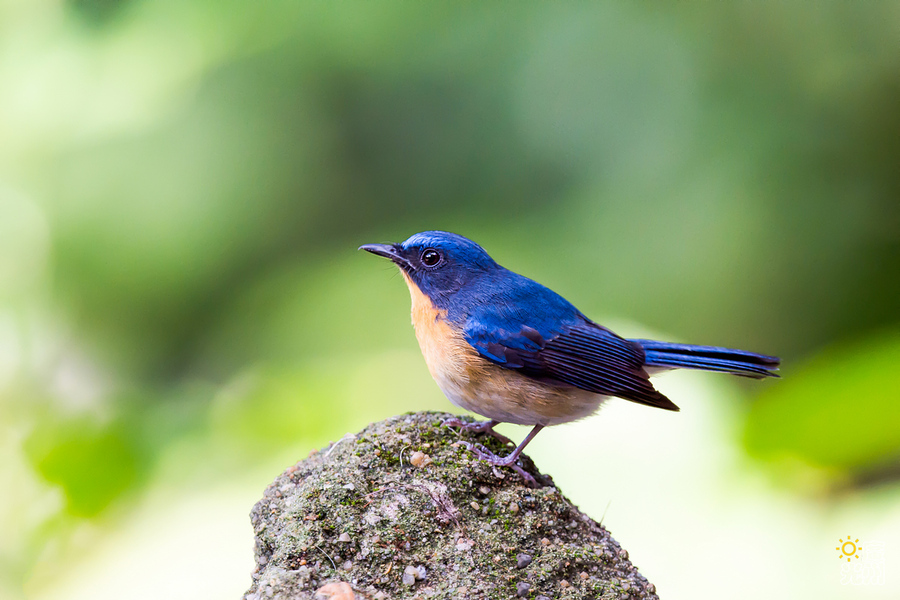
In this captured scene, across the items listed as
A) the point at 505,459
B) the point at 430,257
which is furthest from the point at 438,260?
the point at 505,459

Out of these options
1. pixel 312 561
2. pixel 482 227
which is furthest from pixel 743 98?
pixel 312 561

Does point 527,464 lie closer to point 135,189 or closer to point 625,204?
point 625,204

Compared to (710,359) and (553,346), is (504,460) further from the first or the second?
(710,359)

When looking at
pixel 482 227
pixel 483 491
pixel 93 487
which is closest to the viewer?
pixel 483 491

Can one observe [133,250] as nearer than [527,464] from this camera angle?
No

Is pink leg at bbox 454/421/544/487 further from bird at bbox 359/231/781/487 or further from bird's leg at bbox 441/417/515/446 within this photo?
bird's leg at bbox 441/417/515/446

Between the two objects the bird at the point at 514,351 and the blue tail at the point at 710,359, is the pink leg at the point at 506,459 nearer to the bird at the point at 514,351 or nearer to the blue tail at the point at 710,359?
the bird at the point at 514,351
